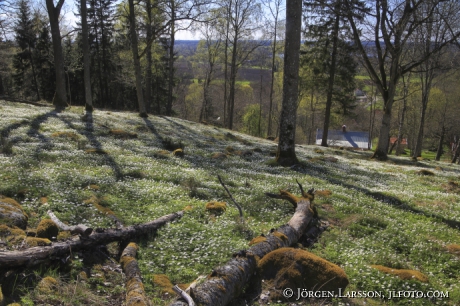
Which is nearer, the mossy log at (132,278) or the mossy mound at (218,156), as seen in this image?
the mossy log at (132,278)

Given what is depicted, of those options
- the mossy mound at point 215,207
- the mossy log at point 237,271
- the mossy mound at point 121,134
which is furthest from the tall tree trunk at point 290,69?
the mossy mound at point 121,134

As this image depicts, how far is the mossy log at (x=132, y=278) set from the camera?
3.83 m

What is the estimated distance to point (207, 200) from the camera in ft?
29.3

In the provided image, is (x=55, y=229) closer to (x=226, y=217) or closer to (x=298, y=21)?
(x=226, y=217)

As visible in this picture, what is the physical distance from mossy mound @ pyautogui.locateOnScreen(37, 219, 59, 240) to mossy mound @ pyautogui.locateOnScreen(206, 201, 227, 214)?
12.1 feet

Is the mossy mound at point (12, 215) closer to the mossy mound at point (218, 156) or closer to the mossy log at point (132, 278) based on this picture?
the mossy log at point (132, 278)

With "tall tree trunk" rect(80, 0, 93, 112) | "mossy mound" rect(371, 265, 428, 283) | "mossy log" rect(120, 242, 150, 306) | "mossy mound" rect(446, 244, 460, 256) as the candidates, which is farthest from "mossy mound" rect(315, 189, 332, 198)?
"tall tree trunk" rect(80, 0, 93, 112)

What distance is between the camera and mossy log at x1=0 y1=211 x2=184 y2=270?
162 inches

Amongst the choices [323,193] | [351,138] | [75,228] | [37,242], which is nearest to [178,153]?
[323,193]

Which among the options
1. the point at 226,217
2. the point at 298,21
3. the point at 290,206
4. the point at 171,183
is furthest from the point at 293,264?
the point at 298,21

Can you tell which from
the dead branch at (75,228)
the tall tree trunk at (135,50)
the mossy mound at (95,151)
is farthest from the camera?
the tall tree trunk at (135,50)

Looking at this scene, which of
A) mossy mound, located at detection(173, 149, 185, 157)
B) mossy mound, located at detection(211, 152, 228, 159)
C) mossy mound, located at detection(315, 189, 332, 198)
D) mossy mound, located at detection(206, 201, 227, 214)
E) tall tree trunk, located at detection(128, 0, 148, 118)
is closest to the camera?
mossy mound, located at detection(206, 201, 227, 214)

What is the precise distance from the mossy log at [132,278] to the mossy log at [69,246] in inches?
15.3

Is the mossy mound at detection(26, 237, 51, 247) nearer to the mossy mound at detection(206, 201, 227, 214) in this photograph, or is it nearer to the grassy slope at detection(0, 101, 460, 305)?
the grassy slope at detection(0, 101, 460, 305)
